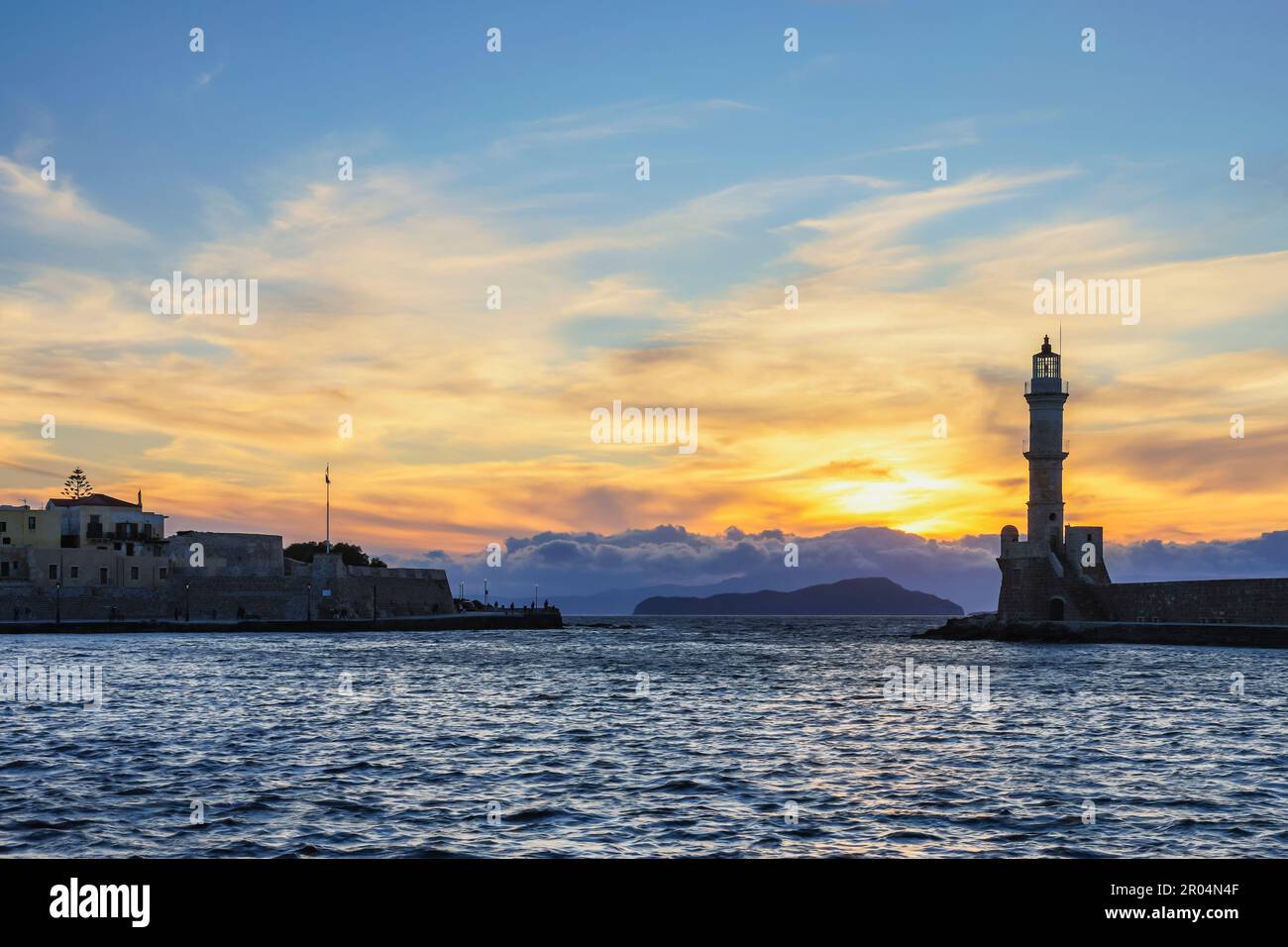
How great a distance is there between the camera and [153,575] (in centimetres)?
11406

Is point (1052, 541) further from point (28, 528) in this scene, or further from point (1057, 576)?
point (28, 528)

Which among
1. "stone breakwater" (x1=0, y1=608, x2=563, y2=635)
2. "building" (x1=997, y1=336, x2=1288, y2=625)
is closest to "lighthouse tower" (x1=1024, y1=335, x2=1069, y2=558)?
"building" (x1=997, y1=336, x2=1288, y2=625)

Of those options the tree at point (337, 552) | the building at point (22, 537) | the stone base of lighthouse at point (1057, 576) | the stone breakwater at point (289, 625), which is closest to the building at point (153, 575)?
the building at point (22, 537)

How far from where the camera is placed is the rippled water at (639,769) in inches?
696

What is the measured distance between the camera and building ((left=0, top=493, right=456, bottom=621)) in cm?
10769

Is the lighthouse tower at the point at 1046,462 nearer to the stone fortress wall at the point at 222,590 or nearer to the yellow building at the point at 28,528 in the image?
the stone fortress wall at the point at 222,590

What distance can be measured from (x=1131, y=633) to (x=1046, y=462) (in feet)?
50.5

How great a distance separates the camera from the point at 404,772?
79.2 ft
